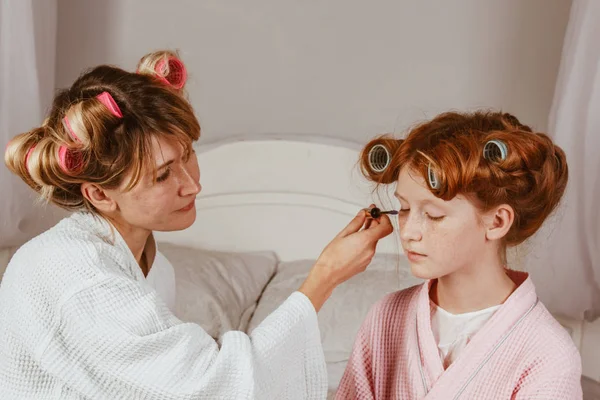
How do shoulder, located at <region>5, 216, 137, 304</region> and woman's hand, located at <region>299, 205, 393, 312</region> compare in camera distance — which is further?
woman's hand, located at <region>299, 205, 393, 312</region>

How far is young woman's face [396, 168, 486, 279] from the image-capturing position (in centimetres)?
140

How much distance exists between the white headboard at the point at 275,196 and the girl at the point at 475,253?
1.13 metres

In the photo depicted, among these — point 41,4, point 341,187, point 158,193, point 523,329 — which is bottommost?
point 341,187

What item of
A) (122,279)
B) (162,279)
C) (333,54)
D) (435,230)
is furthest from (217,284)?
(435,230)

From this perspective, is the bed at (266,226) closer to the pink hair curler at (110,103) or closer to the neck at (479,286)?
the neck at (479,286)

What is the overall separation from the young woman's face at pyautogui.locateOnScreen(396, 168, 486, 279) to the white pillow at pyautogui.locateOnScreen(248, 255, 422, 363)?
2.38 ft

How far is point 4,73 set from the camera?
2.33 meters

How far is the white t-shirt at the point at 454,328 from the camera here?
57.9 inches

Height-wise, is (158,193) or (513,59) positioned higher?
(513,59)

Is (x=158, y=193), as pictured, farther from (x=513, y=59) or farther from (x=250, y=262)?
(x=513, y=59)

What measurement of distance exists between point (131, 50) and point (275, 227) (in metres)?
0.76

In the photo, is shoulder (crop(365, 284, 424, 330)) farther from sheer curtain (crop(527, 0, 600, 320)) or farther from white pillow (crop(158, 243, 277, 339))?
white pillow (crop(158, 243, 277, 339))

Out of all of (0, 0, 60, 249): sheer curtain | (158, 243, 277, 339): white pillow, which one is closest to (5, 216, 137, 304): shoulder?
(158, 243, 277, 339): white pillow

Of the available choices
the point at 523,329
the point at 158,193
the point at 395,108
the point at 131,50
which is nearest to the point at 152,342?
the point at 158,193
